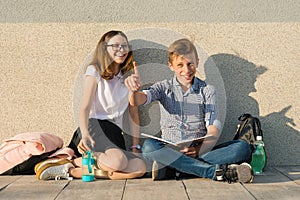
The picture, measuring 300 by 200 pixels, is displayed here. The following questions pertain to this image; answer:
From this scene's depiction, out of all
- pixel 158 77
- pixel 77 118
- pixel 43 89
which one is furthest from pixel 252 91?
pixel 43 89

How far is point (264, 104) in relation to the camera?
3.83m

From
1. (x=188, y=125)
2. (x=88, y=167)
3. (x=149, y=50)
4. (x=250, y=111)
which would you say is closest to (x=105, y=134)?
(x=88, y=167)

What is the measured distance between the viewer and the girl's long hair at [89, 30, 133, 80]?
345 centimetres

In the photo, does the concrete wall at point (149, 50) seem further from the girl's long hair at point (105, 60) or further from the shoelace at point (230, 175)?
the shoelace at point (230, 175)

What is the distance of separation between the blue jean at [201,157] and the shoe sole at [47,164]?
56 cm

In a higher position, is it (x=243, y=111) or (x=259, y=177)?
(x=243, y=111)

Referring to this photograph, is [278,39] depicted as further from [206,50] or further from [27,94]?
[27,94]

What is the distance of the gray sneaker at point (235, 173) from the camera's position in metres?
3.03

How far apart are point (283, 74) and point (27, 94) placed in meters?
1.96

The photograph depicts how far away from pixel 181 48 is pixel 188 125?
0.54m

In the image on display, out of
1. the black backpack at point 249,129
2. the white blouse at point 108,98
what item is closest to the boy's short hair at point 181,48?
the white blouse at point 108,98

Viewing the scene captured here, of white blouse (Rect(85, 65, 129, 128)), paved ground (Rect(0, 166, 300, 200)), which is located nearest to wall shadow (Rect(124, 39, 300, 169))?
white blouse (Rect(85, 65, 129, 128))

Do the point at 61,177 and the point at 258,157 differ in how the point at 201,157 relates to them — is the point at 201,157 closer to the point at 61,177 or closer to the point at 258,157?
the point at 258,157

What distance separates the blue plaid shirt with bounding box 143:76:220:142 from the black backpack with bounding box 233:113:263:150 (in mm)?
300
